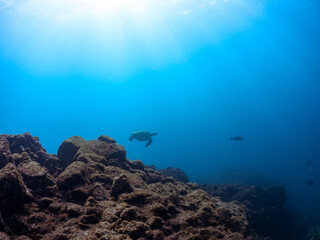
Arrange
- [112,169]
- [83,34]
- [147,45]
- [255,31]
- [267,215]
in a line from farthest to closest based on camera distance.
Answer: [147,45], [255,31], [83,34], [267,215], [112,169]

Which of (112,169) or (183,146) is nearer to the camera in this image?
(112,169)

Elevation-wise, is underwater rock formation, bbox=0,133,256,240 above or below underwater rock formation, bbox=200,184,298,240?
above

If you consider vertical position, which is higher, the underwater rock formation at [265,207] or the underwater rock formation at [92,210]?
the underwater rock formation at [92,210]

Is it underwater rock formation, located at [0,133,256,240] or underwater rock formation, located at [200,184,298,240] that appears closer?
underwater rock formation, located at [0,133,256,240]

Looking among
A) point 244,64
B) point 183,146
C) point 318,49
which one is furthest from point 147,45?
point 318,49

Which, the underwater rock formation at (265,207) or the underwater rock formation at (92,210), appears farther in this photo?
the underwater rock formation at (265,207)

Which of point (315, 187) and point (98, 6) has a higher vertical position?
point (98, 6)

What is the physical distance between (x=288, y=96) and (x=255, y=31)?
Result: 2879 inches

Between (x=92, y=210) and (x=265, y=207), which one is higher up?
(x=92, y=210)

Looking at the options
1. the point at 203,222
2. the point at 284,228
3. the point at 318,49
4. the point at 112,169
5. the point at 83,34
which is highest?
the point at 83,34

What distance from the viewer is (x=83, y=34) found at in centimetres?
6438

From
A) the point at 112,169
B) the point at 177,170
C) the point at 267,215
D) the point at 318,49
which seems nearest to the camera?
the point at 112,169

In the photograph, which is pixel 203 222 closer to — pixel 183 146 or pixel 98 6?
pixel 98 6

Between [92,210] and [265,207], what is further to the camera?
[265,207]
